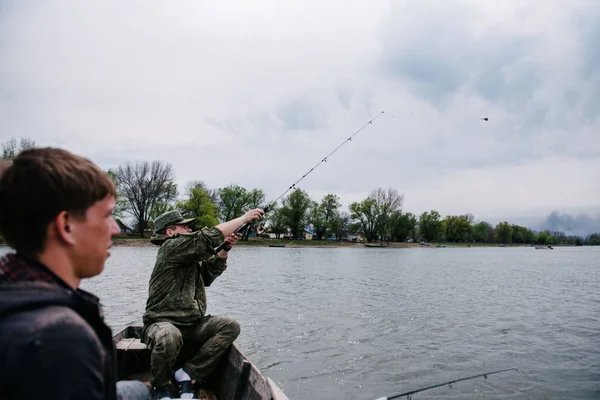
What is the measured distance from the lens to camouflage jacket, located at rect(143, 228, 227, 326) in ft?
17.5

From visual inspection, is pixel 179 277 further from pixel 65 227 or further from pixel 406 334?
pixel 406 334

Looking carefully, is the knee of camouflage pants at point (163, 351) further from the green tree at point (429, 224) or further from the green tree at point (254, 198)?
the green tree at point (429, 224)

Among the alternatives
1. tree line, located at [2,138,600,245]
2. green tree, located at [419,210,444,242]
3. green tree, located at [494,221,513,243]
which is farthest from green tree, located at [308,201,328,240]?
green tree, located at [494,221,513,243]

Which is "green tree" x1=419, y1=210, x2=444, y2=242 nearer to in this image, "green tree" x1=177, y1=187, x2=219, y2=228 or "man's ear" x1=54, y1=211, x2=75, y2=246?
"green tree" x1=177, y1=187, x2=219, y2=228

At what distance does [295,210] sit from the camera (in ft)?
345

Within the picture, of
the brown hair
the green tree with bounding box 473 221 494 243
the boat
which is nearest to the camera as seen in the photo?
the brown hair

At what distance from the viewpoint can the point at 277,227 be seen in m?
106

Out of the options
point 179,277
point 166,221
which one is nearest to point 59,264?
point 179,277

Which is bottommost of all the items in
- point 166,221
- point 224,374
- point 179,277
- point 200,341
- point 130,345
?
point 224,374

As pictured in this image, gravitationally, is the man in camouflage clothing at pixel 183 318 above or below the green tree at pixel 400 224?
below

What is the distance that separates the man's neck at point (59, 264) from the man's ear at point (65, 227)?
0.18 ft

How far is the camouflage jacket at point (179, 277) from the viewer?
210 inches

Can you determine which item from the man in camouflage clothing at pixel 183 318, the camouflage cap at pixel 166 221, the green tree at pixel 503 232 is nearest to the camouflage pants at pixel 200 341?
the man in camouflage clothing at pixel 183 318

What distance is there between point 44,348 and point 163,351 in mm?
4136
